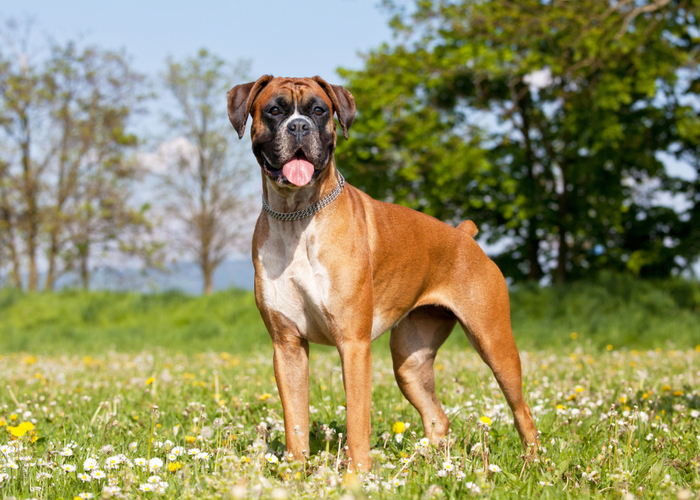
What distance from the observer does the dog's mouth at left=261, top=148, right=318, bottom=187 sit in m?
3.13

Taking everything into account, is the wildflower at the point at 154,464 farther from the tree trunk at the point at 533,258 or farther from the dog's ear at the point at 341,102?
the tree trunk at the point at 533,258

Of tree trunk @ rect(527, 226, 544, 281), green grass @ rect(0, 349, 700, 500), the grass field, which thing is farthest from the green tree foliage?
green grass @ rect(0, 349, 700, 500)

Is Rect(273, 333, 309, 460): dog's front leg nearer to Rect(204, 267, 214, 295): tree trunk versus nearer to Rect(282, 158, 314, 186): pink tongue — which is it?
Rect(282, 158, 314, 186): pink tongue

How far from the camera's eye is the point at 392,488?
2.60 meters

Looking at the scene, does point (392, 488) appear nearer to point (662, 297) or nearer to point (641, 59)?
point (662, 297)

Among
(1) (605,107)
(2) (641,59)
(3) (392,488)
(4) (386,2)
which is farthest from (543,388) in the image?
(4) (386,2)

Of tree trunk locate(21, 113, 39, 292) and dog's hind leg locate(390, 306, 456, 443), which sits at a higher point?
tree trunk locate(21, 113, 39, 292)

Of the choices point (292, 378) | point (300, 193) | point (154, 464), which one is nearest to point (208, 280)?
point (292, 378)

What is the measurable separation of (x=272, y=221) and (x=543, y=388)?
10.6 feet

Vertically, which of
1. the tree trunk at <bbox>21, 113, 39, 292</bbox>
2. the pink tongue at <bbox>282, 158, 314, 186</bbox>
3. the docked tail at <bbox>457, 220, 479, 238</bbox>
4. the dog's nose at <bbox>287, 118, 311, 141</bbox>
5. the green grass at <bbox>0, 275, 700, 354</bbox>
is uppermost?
the tree trunk at <bbox>21, 113, 39, 292</bbox>

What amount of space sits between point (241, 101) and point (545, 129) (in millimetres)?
17013

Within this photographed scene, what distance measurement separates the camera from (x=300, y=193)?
3.28 meters

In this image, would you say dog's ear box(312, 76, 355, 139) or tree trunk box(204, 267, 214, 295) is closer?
dog's ear box(312, 76, 355, 139)

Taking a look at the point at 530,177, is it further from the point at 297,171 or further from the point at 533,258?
the point at 297,171
